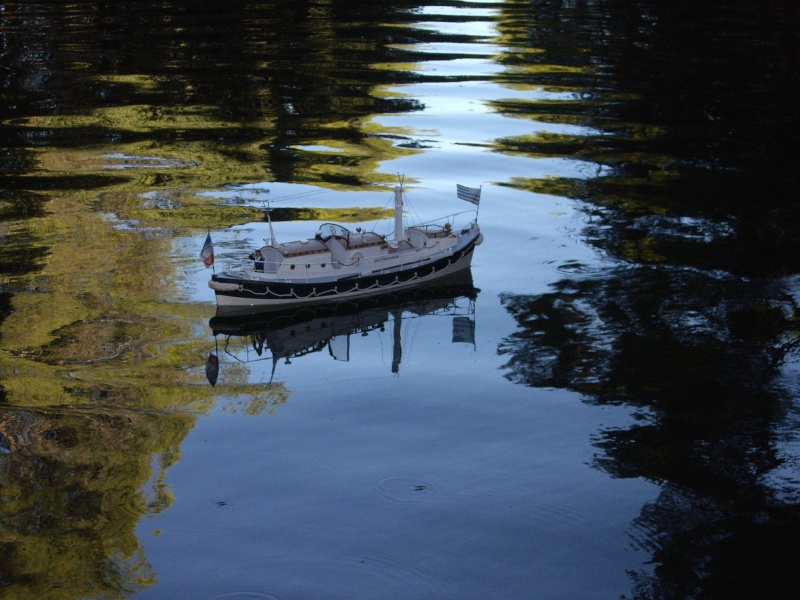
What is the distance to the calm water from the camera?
1331 inches

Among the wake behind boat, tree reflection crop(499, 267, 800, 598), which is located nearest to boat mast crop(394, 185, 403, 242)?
the wake behind boat

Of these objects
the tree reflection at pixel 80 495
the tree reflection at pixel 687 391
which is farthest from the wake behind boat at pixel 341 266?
the tree reflection at pixel 80 495

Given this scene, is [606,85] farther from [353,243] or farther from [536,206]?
[353,243]

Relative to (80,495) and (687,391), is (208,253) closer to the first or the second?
(80,495)

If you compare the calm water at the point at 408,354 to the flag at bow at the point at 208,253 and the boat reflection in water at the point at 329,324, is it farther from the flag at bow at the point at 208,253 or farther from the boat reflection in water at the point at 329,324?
the flag at bow at the point at 208,253

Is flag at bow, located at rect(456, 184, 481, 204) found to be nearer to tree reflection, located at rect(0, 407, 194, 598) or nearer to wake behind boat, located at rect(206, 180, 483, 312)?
wake behind boat, located at rect(206, 180, 483, 312)

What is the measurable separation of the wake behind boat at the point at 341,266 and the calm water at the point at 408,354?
1548 millimetres

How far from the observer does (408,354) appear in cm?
4819

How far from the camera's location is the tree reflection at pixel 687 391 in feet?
112

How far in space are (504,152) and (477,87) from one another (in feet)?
68.7

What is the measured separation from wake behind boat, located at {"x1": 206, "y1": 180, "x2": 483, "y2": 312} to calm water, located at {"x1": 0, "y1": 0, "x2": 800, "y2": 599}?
155cm

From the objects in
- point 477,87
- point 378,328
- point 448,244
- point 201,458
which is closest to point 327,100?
point 477,87

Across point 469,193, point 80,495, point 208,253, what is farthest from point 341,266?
point 80,495

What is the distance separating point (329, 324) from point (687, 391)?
696 inches
